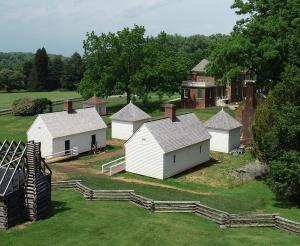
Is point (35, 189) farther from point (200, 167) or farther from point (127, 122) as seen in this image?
point (127, 122)

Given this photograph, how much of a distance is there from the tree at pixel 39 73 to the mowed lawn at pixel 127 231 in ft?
350

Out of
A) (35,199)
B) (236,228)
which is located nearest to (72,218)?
(35,199)

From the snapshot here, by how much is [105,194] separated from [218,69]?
27.6 meters

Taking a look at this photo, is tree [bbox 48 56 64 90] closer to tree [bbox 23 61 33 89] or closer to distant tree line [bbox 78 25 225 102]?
tree [bbox 23 61 33 89]

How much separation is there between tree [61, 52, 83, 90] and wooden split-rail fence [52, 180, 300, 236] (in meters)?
97.9

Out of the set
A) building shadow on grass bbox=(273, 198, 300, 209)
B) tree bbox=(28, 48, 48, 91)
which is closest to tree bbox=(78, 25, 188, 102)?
building shadow on grass bbox=(273, 198, 300, 209)

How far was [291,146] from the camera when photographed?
30688 millimetres

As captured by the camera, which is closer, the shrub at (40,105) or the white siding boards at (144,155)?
the white siding boards at (144,155)

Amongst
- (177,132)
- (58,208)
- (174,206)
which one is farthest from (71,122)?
(174,206)

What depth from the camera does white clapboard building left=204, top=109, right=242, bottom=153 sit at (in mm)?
48688

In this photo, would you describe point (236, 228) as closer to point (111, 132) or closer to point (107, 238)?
point (107, 238)

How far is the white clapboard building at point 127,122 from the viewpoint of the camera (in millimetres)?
55344

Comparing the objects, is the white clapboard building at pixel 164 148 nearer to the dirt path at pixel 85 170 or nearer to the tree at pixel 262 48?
the dirt path at pixel 85 170

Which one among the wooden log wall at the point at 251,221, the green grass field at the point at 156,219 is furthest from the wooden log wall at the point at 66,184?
the wooden log wall at the point at 251,221
